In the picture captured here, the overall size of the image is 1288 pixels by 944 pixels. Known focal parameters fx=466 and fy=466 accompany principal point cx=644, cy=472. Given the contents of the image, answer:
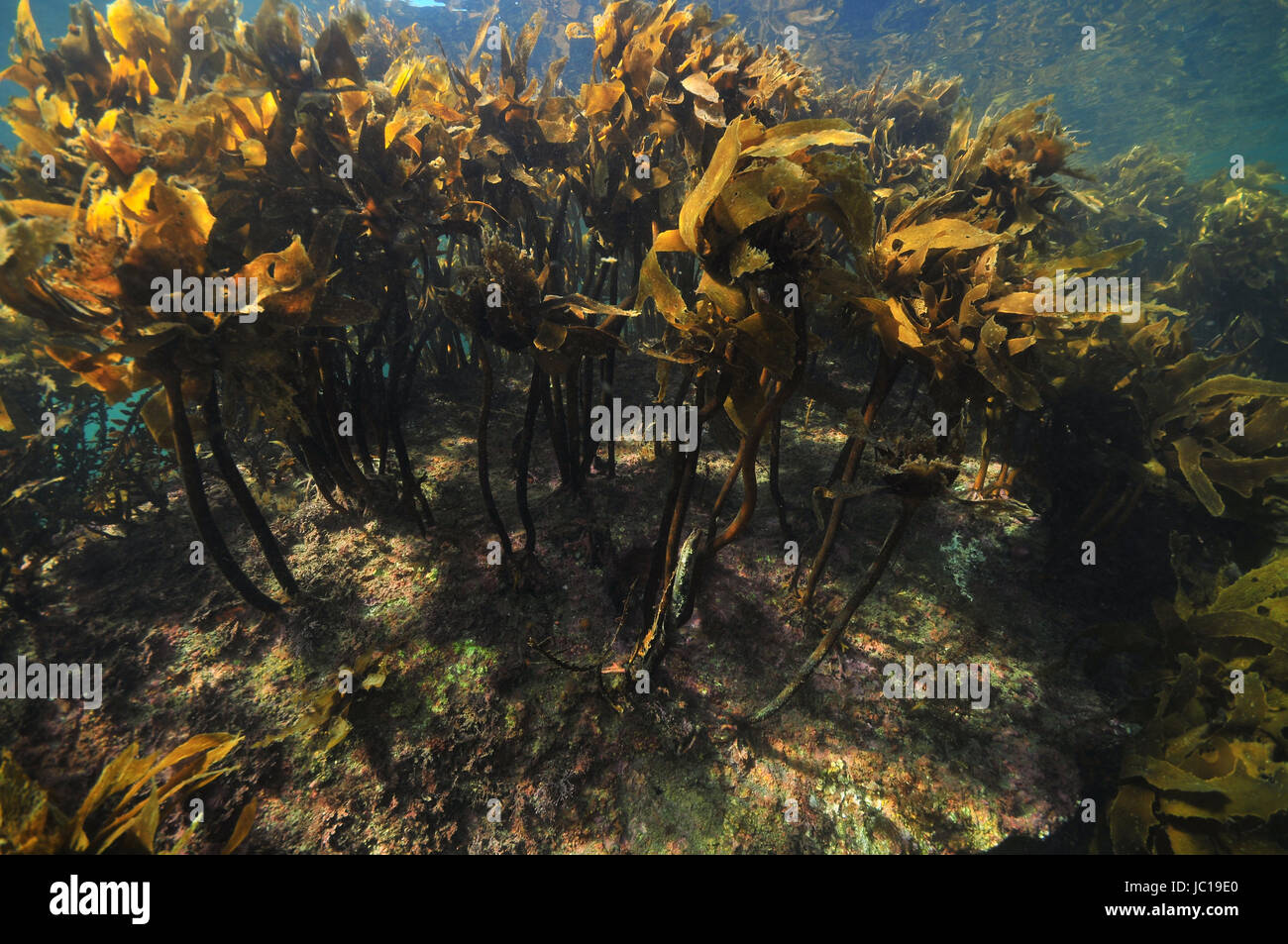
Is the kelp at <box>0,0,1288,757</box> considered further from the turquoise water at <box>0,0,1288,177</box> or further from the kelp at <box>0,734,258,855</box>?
the turquoise water at <box>0,0,1288,177</box>

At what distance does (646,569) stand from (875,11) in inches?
937

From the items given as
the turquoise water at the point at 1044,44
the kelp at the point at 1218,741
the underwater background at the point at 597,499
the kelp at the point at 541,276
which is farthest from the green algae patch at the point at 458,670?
the turquoise water at the point at 1044,44

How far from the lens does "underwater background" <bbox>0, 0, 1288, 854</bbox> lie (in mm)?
1674

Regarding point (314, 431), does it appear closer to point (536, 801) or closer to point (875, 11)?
point (536, 801)

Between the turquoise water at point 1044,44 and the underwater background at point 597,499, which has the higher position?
the turquoise water at point 1044,44

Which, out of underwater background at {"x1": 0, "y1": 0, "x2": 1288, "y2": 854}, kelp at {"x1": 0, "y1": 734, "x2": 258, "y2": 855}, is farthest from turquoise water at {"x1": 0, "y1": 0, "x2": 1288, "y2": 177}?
kelp at {"x1": 0, "y1": 734, "x2": 258, "y2": 855}

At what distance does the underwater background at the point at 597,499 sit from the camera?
1674mm

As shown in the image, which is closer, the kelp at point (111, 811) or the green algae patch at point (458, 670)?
the kelp at point (111, 811)

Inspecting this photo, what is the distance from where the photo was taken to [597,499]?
2.98 meters

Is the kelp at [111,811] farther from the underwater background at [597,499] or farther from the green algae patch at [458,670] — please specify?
the green algae patch at [458,670]

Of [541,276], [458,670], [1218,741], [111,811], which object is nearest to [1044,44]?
[1218,741]
